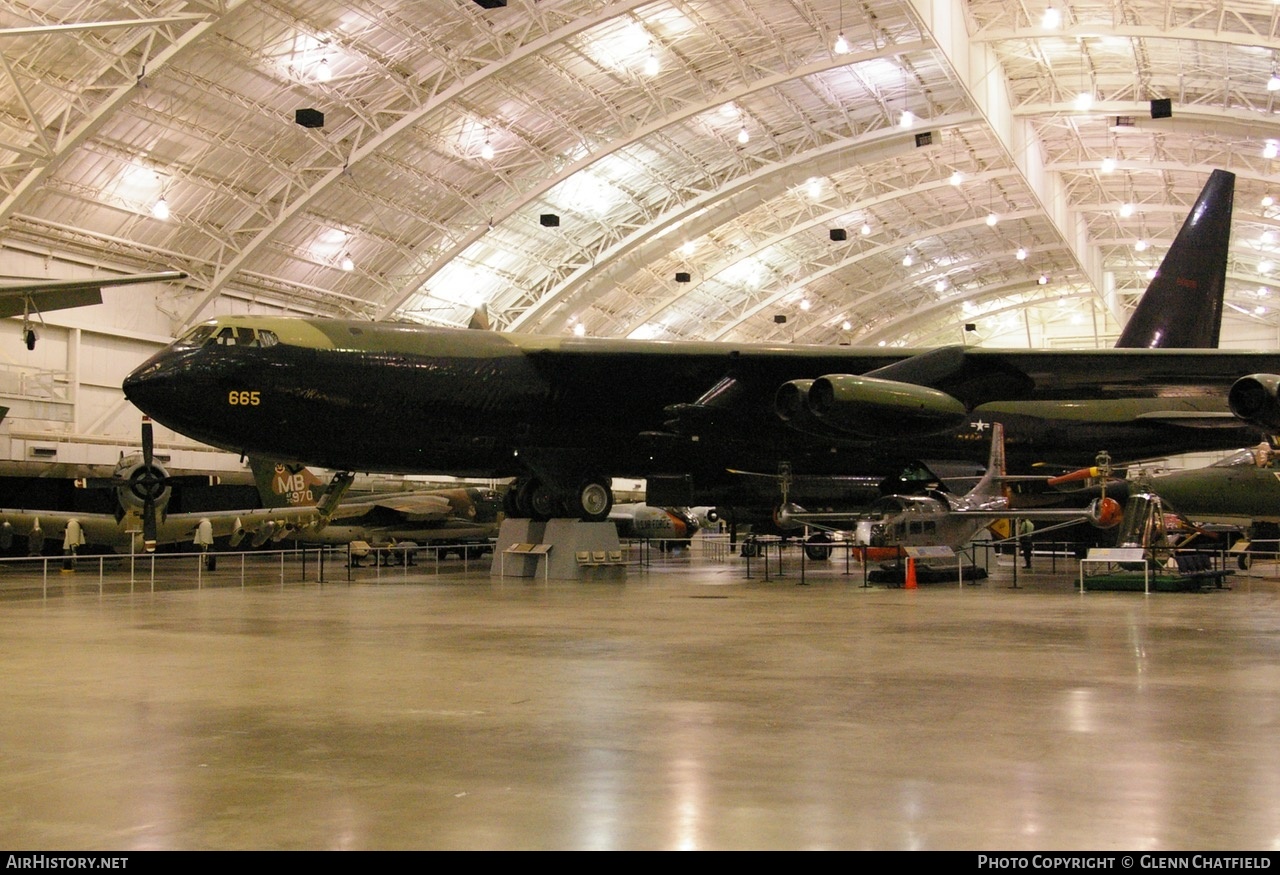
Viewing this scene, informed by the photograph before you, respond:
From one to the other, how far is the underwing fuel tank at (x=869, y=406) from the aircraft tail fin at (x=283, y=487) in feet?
49.1

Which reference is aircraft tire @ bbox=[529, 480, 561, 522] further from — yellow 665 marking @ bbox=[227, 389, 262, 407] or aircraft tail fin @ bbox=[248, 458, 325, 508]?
aircraft tail fin @ bbox=[248, 458, 325, 508]

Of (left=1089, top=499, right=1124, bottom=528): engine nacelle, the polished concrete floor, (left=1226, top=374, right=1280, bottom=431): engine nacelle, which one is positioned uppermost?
(left=1226, top=374, right=1280, bottom=431): engine nacelle

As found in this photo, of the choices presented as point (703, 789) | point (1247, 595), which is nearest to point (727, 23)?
point (1247, 595)

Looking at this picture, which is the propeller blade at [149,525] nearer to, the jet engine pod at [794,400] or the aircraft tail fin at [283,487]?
the aircraft tail fin at [283,487]

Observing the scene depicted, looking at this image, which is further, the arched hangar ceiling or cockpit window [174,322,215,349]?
the arched hangar ceiling

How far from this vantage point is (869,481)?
2578 cm

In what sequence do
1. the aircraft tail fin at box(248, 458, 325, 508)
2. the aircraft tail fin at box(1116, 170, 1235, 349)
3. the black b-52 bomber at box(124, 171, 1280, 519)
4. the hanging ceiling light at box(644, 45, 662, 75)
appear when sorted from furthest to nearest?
the hanging ceiling light at box(644, 45, 662, 75) → the aircraft tail fin at box(248, 458, 325, 508) → the aircraft tail fin at box(1116, 170, 1235, 349) → the black b-52 bomber at box(124, 171, 1280, 519)

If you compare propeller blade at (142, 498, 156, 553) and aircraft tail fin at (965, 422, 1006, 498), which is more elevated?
aircraft tail fin at (965, 422, 1006, 498)

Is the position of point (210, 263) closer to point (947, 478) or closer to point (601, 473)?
point (601, 473)

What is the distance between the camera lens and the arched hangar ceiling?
28531 millimetres

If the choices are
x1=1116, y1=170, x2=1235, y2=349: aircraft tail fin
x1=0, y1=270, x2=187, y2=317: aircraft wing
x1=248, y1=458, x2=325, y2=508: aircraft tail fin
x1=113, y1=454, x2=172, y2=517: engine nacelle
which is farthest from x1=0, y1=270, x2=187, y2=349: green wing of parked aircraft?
x1=1116, y1=170, x2=1235, y2=349: aircraft tail fin

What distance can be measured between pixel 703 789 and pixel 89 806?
2.40m

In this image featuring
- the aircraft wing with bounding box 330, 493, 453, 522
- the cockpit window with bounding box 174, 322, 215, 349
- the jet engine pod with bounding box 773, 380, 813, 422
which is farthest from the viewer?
the aircraft wing with bounding box 330, 493, 453, 522

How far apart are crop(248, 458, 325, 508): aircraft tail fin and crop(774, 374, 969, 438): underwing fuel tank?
14958 millimetres
